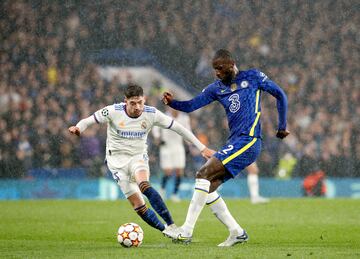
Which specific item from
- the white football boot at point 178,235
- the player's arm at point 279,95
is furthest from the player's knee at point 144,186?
the player's arm at point 279,95

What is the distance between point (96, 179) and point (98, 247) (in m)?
12.9

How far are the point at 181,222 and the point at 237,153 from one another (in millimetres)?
4811

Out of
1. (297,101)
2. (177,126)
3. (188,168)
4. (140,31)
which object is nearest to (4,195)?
(188,168)

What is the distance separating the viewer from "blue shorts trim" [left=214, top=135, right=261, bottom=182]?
9.74m

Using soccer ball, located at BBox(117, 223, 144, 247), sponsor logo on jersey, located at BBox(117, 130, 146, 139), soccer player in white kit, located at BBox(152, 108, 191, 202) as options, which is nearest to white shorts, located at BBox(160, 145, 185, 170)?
soccer player in white kit, located at BBox(152, 108, 191, 202)

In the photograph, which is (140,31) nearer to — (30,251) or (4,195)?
(4,195)

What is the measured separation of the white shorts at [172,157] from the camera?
68.7 feet

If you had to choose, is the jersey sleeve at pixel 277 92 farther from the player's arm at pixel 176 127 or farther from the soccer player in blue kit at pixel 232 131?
the player's arm at pixel 176 127

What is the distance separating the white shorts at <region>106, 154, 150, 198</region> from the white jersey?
0.26 ft

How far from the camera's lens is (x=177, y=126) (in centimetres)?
1063

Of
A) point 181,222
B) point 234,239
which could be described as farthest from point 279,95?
point 181,222

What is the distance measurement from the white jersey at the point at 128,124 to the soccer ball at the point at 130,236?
1.26m

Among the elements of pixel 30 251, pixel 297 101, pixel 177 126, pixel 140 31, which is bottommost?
pixel 30 251

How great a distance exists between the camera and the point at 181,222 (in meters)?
14.4
